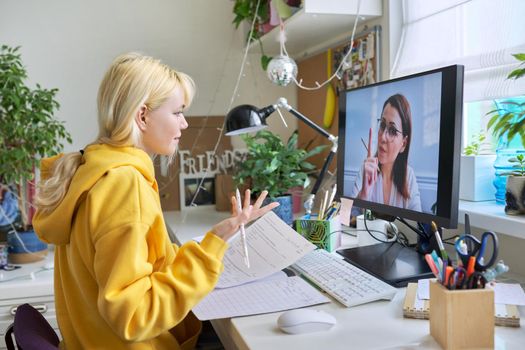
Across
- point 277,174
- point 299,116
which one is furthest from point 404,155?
point 277,174

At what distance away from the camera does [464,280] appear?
74cm

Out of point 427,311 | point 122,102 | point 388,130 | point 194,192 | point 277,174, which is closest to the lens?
point 427,311

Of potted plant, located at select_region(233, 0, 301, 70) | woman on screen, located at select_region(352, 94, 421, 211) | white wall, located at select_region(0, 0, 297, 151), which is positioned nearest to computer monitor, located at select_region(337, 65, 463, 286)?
woman on screen, located at select_region(352, 94, 421, 211)

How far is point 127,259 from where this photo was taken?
30.9 inches

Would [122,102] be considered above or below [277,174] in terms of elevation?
above

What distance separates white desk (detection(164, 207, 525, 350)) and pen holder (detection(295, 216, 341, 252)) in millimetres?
353

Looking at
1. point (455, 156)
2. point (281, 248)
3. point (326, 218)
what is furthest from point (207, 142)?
point (455, 156)

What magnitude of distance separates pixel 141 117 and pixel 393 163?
0.58 m

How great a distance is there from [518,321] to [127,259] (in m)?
0.63

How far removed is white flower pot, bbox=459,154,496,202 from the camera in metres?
1.29

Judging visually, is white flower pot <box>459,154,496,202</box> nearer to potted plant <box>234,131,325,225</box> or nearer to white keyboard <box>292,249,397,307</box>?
white keyboard <box>292,249,397,307</box>

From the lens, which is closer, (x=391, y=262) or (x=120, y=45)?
(x=391, y=262)

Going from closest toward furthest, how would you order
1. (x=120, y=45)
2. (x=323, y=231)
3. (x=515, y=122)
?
(x=515, y=122)
(x=323, y=231)
(x=120, y=45)

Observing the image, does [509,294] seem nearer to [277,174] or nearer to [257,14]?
[277,174]
